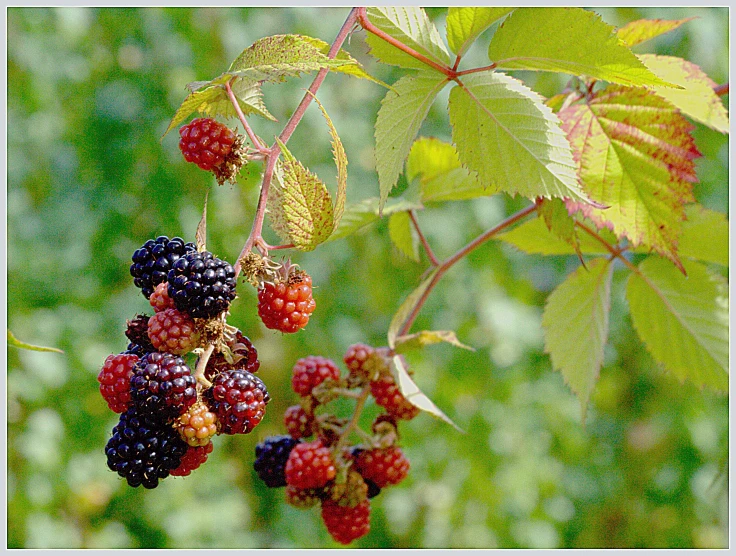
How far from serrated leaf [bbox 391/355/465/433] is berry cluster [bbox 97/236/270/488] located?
253 millimetres

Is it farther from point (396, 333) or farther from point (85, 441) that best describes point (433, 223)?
point (396, 333)

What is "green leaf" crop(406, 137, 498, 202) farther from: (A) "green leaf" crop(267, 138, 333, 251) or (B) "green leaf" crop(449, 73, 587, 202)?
(A) "green leaf" crop(267, 138, 333, 251)

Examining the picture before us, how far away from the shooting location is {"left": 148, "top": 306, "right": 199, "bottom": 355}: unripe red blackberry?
604 millimetres

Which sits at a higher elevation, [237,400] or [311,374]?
[237,400]

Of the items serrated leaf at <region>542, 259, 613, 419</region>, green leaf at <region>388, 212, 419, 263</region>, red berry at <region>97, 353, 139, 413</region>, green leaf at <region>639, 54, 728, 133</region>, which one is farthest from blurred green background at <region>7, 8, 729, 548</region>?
red berry at <region>97, 353, 139, 413</region>

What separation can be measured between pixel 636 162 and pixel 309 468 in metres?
0.54

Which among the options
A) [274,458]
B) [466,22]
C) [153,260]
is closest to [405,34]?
[466,22]

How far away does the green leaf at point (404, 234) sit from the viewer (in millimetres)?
1123

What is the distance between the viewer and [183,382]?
1.92 feet

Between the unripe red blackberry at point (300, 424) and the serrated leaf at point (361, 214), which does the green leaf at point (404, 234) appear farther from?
the unripe red blackberry at point (300, 424)

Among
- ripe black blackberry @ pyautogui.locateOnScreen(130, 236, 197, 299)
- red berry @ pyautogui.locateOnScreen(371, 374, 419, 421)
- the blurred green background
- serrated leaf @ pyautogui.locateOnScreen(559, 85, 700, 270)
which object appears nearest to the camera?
ripe black blackberry @ pyautogui.locateOnScreen(130, 236, 197, 299)

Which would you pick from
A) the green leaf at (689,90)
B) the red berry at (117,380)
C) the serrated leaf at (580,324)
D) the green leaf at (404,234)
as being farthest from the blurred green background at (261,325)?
the red berry at (117,380)

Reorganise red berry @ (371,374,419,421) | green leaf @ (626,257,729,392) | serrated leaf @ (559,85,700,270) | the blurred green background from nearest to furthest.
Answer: serrated leaf @ (559,85,700,270)
red berry @ (371,374,419,421)
green leaf @ (626,257,729,392)
the blurred green background

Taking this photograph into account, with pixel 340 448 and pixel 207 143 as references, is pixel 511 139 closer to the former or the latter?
pixel 207 143
